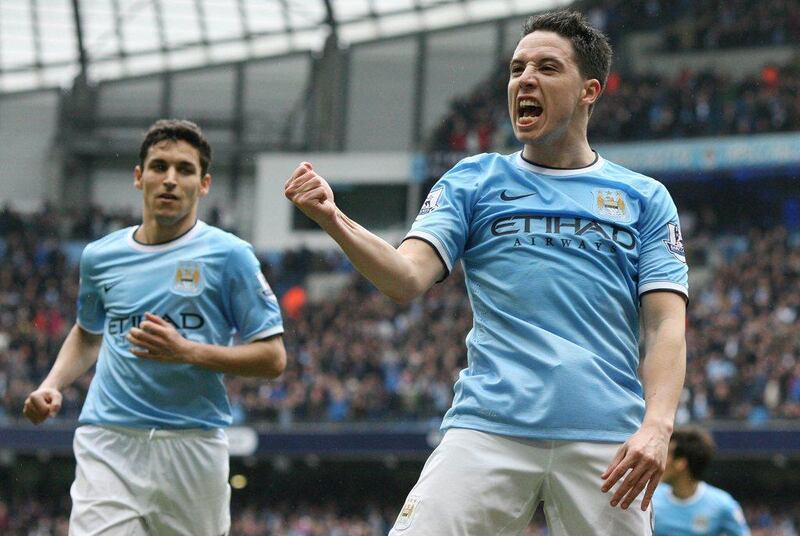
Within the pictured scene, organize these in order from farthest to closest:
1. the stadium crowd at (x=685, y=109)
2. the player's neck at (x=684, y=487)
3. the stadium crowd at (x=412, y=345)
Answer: the stadium crowd at (x=685, y=109) → the stadium crowd at (x=412, y=345) → the player's neck at (x=684, y=487)

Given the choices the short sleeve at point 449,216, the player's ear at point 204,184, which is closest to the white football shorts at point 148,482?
the player's ear at point 204,184

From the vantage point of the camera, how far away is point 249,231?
4012cm

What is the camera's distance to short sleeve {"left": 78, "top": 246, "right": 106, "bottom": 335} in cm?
586

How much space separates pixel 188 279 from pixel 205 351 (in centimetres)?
48

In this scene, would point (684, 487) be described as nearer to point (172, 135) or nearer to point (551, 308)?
point (172, 135)

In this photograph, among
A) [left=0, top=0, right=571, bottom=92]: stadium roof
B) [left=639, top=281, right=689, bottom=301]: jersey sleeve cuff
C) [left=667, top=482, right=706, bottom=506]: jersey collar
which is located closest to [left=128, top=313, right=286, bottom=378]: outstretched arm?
[left=639, top=281, right=689, bottom=301]: jersey sleeve cuff

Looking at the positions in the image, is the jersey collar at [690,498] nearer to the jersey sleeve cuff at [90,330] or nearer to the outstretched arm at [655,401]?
the jersey sleeve cuff at [90,330]

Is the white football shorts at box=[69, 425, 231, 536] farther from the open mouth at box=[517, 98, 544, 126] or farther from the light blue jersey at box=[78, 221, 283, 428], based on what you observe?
the open mouth at box=[517, 98, 544, 126]

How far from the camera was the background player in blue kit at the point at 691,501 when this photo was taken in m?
7.56

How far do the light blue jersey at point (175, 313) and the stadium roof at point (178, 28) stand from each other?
3587 cm

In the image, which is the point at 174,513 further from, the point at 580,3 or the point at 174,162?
the point at 580,3

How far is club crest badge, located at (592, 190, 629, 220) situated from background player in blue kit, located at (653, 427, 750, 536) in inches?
145

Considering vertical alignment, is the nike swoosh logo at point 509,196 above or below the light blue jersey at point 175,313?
above

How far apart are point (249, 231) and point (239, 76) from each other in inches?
260
